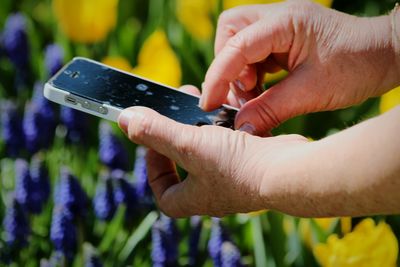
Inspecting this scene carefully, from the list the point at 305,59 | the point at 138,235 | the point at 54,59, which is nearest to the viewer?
the point at 305,59

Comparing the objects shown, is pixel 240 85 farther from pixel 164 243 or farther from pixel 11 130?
pixel 11 130

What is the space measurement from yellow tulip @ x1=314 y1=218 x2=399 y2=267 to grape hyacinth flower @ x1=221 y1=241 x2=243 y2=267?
15 cm

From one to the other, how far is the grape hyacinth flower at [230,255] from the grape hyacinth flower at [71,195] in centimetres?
28

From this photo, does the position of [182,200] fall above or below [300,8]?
below

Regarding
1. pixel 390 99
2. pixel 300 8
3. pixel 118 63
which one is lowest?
pixel 118 63

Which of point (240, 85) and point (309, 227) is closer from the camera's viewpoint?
point (240, 85)

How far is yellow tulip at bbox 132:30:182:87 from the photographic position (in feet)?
6.10

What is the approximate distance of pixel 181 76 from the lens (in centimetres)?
191

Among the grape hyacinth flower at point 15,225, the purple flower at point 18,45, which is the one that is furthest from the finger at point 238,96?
the purple flower at point 18,45

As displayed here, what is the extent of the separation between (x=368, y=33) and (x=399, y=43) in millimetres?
51

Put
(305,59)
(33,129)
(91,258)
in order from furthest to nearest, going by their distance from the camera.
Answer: (33,129), (91,258), (305,59)

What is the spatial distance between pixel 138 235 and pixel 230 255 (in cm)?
20

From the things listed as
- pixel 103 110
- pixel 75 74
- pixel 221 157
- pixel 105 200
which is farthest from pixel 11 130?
pixel 221 157

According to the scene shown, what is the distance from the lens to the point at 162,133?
1193 millimetres
